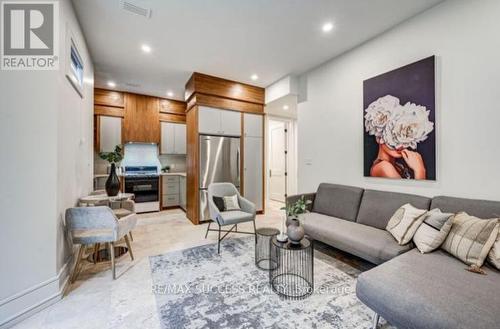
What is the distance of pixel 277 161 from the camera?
6.28 metres

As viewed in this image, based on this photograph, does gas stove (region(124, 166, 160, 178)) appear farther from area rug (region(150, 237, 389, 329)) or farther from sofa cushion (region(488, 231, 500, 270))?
sofa cushion (region(488, 231, 500, 270))

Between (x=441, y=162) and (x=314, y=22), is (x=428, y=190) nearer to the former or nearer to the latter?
(x=441, y=162)

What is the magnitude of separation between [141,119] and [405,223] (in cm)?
549

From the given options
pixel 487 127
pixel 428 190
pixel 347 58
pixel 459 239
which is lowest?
pixel 459 239

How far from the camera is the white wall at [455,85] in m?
1.90

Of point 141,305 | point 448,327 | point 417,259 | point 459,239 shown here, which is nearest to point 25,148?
point 141,305

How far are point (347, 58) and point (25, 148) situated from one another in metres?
3.92

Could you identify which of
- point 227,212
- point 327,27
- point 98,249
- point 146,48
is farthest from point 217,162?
point 327,27

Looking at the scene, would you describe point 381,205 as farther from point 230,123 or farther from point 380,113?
point 230,123

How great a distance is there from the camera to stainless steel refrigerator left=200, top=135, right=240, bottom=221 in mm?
4074

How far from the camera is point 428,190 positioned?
2.32 metres

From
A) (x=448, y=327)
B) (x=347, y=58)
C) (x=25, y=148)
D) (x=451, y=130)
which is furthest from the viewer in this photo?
(x=347, y=58)

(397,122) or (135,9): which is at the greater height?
(135,9)

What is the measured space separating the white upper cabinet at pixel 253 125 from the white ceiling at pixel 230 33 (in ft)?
3.05
